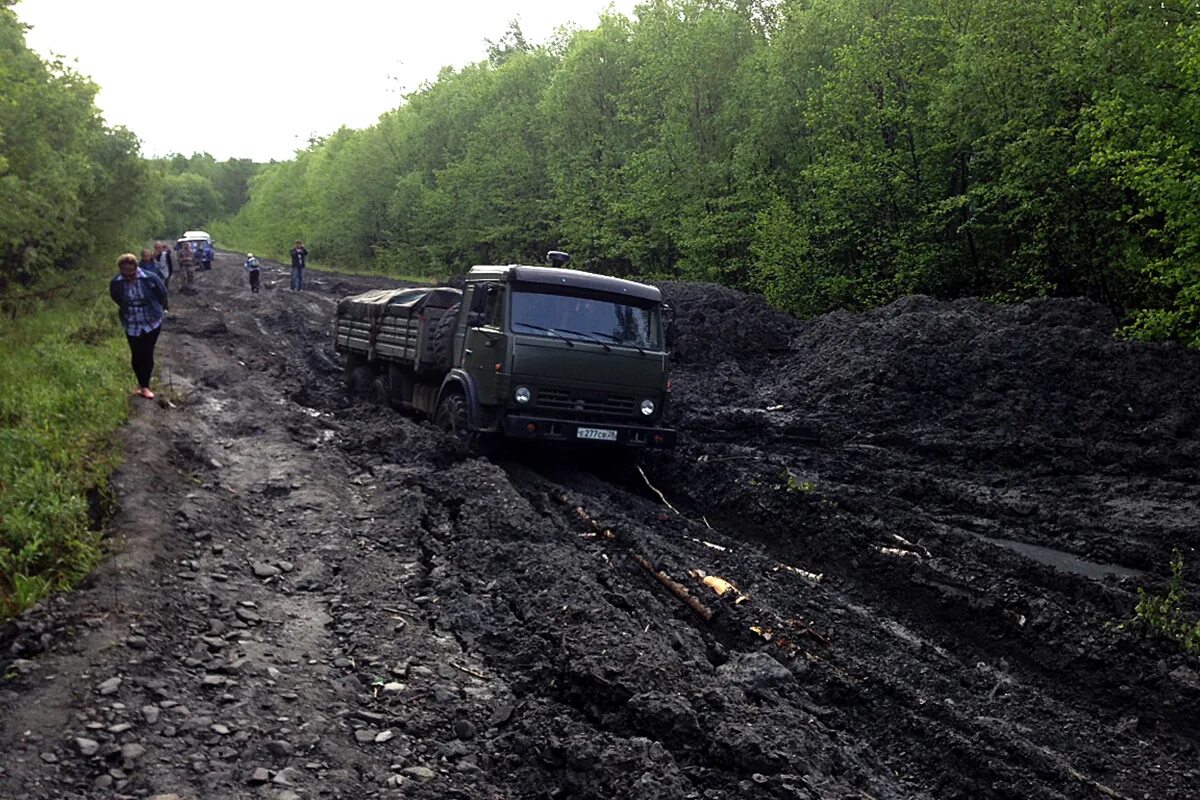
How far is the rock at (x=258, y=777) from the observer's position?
384 cm

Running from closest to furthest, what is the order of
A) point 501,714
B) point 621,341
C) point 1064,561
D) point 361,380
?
point 501,714 < point 1064,561 < point 621,341 < point 361,380

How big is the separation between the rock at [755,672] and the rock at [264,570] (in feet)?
10.6

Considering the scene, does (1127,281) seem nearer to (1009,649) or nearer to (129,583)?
(1009,649)

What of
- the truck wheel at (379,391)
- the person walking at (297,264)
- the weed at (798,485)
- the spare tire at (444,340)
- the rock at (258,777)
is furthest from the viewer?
the person walking at (297,264)

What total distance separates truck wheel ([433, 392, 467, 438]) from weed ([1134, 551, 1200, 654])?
22.1ft

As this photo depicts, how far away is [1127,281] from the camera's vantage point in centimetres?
1720

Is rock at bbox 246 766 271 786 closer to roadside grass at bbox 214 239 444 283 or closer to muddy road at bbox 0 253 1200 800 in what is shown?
muddy road at bbox 0 253 1200 800

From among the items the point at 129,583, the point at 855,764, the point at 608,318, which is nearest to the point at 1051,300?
the point at 608,318

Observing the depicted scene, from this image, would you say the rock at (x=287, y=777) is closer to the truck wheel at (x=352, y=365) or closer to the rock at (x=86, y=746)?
the rock at (x=86, y=746)

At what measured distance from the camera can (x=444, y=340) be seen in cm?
1133

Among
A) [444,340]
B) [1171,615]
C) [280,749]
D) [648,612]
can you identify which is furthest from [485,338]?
[1171,615]

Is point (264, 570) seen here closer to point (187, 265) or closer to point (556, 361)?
point (556, 361)

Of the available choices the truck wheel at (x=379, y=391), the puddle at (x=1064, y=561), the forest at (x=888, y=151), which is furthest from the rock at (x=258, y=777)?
the forest at (x=888, y=151)

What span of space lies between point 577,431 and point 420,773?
5753 mm
